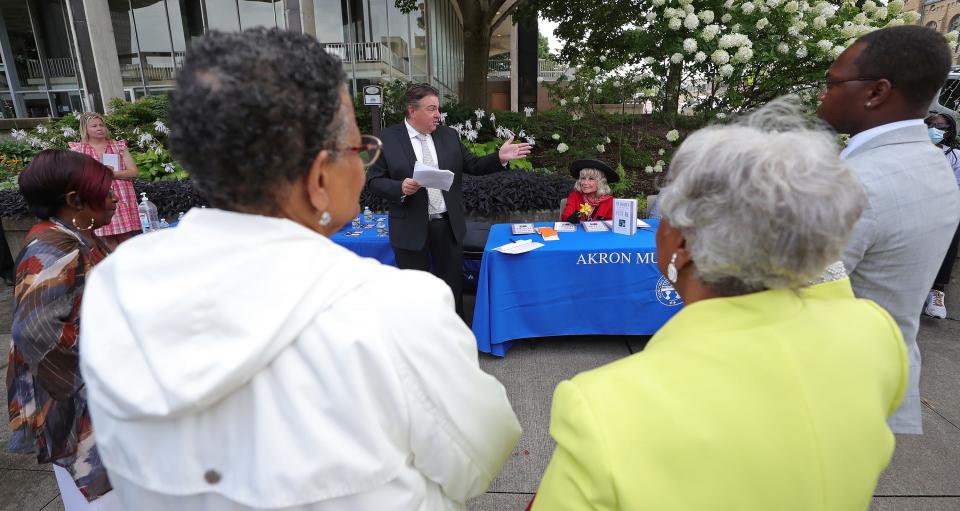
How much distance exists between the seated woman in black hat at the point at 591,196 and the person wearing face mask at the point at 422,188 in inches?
37.8

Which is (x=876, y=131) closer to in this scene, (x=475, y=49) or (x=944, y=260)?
(x=944, y=260)

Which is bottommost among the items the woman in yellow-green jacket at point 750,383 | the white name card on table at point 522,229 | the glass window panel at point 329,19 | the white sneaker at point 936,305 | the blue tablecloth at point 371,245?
the white sneaker at point 936,305

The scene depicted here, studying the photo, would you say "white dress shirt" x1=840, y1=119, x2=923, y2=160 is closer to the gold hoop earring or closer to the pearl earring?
the pearl earring

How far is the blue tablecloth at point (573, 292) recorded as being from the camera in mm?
3748

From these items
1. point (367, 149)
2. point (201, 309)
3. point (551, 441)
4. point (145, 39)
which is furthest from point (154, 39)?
point (201, 309)

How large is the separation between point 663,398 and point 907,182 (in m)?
1.27

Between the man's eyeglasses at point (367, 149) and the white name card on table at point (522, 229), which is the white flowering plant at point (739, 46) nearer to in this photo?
the white name card on table at point (522, 229)

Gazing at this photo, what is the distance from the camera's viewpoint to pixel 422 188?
387 cm

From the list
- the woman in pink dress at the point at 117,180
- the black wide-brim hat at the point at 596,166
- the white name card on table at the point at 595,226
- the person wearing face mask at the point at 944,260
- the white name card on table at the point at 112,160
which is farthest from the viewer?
the woman in pink dress at the point at 117,180

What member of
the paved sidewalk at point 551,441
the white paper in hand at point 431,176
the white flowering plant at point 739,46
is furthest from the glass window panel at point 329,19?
the white paper in hand at point 431,176

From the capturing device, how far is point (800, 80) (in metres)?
5.73

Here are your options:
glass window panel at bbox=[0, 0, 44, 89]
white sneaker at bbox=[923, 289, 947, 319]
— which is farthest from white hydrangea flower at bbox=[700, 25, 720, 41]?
glass window panel at bbox=[0, 0, 44, 89]

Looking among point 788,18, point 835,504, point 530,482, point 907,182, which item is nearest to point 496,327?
point 530,482

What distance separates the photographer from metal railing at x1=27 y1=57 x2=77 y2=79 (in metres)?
15.9
